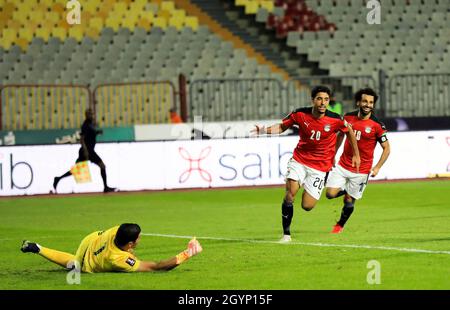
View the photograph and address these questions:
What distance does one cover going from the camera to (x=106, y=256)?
42.3ft

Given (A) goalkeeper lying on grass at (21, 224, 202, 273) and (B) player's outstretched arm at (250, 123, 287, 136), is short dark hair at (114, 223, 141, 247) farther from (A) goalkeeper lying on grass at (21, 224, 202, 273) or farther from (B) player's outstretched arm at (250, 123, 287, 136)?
(B) player's outstretched arm at (250, 123, 287, 136)

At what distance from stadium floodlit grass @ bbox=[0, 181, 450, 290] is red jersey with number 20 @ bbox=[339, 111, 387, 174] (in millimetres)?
997

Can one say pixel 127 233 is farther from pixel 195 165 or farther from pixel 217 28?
pixel 217 28

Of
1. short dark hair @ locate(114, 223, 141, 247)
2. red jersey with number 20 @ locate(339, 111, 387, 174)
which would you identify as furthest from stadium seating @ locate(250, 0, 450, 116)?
short dark hair @ locate(114, 223, 141, 247)

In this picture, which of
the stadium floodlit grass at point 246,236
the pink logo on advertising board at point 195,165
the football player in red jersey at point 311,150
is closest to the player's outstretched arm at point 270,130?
the football player in red jersey at point 311,150

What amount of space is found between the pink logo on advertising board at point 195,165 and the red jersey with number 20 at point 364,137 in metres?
10.8

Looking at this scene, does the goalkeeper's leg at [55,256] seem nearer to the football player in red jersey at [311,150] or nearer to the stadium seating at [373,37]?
the football player in red jersey at [311,150]

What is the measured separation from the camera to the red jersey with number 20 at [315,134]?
16562mm

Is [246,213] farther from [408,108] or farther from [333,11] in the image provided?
[333,11]

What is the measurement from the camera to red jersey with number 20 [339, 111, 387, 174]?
17891 mm

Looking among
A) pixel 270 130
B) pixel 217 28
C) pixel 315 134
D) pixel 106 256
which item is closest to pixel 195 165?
pixel 217 28

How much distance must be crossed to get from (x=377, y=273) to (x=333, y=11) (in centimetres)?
2798
